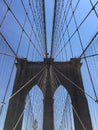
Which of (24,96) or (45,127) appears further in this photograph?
(24,96)

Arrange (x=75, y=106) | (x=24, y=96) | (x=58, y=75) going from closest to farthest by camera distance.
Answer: (x=75, y=106) < (x=24, y=96) < (x=58, y=75)

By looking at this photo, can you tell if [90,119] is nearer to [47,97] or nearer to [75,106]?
[75,106]

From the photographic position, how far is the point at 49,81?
525 inches

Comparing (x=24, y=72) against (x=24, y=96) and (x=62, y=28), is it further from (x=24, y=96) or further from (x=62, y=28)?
(x=62, y=28)

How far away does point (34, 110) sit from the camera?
1522cm

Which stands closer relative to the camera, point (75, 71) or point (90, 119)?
point (90, 119)

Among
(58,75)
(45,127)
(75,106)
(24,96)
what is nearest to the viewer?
(45,127)

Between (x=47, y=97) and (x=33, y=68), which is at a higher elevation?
(x=33, y=68)

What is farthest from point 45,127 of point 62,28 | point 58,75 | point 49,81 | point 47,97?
point 62,28

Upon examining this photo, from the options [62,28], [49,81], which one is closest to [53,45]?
[62,28]

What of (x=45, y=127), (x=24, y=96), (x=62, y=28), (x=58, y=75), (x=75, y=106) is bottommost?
(x=45, y=127)

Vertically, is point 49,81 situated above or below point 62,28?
below

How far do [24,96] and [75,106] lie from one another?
12.5ft

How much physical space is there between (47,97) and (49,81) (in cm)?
126
